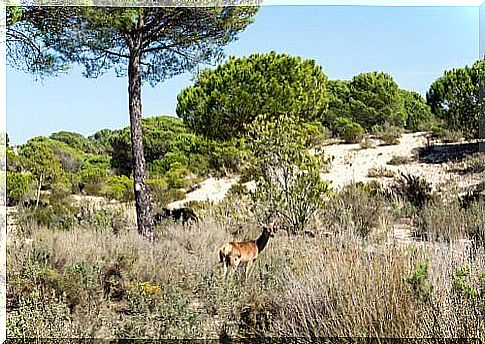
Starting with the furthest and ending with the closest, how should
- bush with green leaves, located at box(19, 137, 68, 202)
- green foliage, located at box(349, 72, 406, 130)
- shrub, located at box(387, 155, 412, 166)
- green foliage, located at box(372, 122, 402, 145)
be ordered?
green foliage, located at box(349, 72, 406, 130) < green foliage, located at box(372, 122, 402, 145) < shrub, located at box(387, 155, 412, 166) < bush with green leaves, located at box(19, 137, 68, 202)

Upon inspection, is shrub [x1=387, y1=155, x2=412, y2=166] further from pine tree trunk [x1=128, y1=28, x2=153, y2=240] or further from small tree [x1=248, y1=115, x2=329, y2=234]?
pine tree trunk [x1=128, y1=28, x2=153, y2=240]

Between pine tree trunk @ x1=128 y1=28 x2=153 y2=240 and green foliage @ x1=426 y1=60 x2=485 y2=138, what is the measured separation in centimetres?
365

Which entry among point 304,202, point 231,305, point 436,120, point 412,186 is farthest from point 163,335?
point 436,120

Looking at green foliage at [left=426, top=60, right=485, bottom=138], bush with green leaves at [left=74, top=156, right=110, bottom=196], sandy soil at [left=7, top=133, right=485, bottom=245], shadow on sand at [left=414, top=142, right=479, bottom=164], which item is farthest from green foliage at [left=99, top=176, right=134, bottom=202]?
shadow on sand at [left=414, top=142, right=479, bottom=164]

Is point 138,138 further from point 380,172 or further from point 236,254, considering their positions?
point 380,172

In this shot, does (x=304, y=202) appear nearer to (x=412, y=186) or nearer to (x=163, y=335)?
(x=163, y=335)

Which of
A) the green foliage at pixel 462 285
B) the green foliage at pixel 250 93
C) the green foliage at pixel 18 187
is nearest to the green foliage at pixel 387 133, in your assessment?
the green foliage at pixel 250 93

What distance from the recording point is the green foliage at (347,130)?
12688mm

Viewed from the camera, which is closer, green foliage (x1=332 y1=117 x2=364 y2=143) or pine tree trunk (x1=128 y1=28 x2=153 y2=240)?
pine tree trunk (x1=128 y1=28 x2=153 y2=240)

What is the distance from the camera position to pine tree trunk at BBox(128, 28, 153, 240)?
5.14m

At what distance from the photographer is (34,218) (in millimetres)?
6367

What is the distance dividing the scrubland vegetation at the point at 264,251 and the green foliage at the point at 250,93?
0.07 ft

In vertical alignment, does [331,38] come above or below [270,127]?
above

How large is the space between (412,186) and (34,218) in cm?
418
